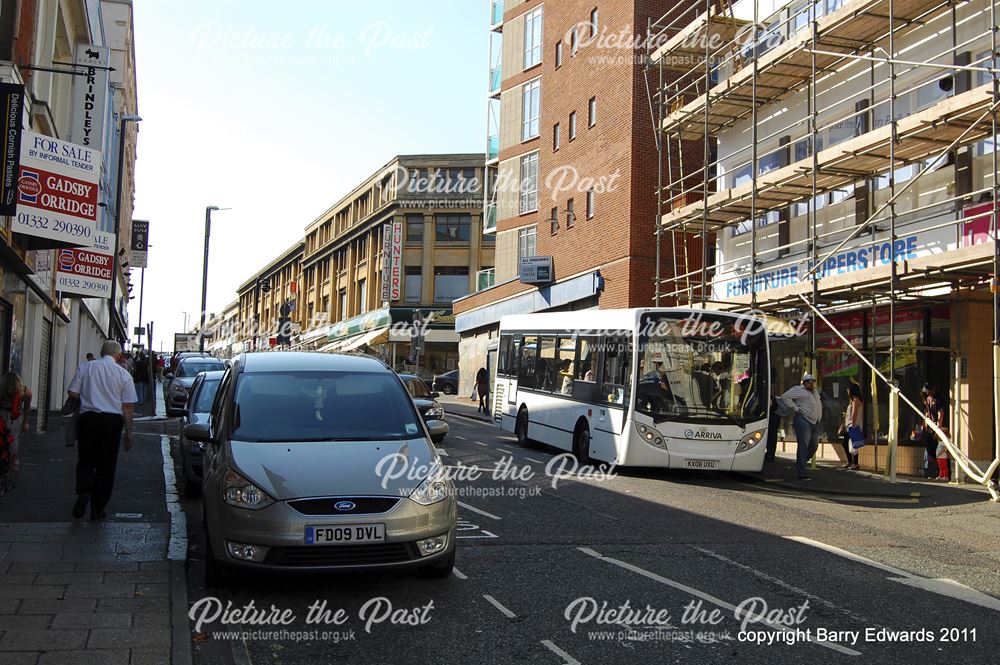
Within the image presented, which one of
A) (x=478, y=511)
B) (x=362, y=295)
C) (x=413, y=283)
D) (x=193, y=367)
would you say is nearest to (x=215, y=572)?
(x=478, y=511)

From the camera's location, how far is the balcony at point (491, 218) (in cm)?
4299

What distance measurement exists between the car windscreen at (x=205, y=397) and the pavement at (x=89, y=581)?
5.36 ft

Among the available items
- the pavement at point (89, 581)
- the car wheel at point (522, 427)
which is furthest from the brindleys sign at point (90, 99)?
the pavement at point (89, 581)

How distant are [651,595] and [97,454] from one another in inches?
221

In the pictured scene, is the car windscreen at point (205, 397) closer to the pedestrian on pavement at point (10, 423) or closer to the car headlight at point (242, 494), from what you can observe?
the pedestrian on pavement at point (10, 423)

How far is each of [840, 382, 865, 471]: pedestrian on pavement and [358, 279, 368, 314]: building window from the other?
5544 centimetres

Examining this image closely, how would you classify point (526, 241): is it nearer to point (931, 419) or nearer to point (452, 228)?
point (931, 419)

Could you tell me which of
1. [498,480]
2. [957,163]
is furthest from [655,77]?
[498,480]

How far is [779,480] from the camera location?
15.7 metres

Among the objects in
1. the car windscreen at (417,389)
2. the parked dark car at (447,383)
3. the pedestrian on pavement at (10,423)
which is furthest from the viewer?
the parked dark car at (447,383)

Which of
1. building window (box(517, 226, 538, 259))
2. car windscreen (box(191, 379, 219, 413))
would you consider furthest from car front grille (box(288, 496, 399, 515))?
building window (box(517, 226, 538, 259))

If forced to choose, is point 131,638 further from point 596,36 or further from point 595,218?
point 596,36

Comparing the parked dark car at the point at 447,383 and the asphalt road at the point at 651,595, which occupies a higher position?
the parked dark car at the point at 447,383

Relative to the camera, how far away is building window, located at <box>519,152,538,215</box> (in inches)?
1534
